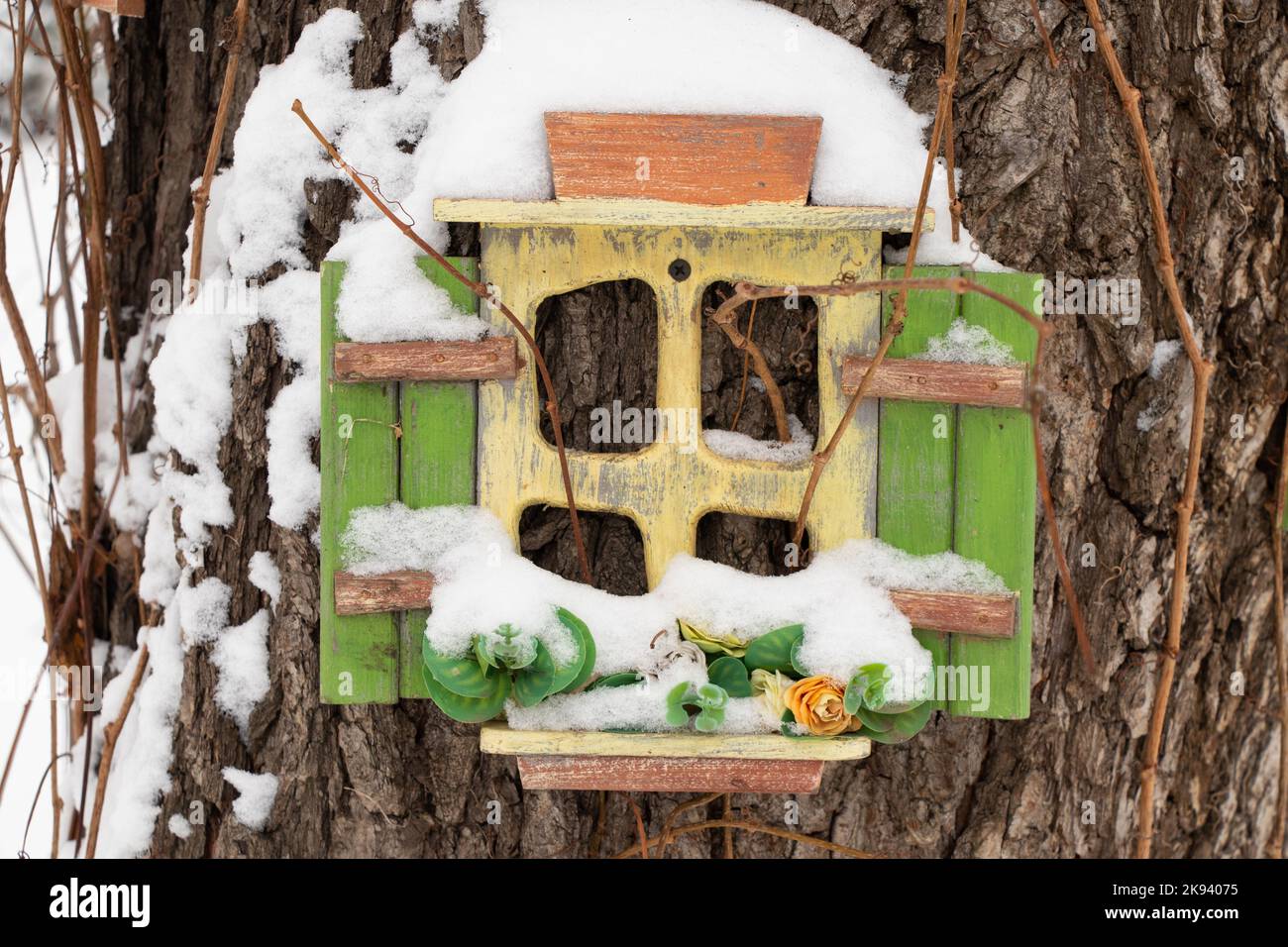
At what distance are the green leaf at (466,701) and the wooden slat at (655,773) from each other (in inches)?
3.2

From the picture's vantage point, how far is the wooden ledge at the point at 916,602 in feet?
4.89

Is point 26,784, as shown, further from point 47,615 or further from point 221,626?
point 221,626

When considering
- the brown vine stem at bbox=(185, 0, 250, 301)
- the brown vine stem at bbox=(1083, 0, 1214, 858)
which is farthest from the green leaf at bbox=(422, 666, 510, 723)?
the brown vine stem at bbox=(1083, 0, 1214, 858)

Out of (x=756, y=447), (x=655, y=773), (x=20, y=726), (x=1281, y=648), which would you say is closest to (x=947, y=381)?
(x=756, y=447)

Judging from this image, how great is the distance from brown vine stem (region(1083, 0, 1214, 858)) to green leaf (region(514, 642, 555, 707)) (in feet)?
3.38

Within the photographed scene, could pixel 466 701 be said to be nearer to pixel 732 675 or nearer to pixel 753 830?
pixel 732 675

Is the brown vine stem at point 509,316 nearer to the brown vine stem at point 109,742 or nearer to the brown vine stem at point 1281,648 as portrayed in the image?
the brown vine stem at point 109,742

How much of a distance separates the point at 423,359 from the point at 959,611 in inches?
31.6

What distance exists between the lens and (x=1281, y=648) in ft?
6.21

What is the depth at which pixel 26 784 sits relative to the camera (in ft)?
7.73

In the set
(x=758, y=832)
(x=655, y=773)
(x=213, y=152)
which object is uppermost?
(x=213, y=152)

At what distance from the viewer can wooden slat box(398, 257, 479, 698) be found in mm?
1499
